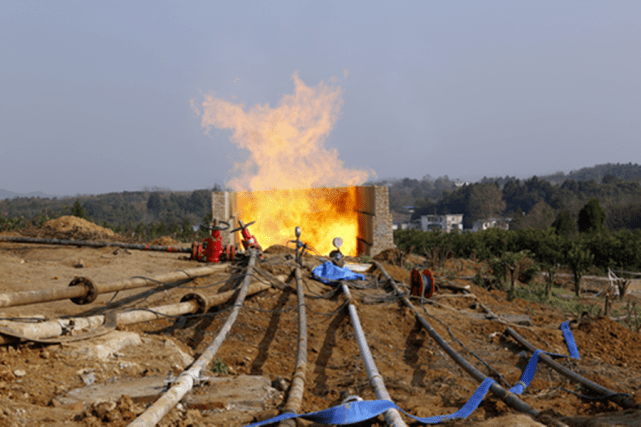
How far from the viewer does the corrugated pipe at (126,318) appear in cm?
405

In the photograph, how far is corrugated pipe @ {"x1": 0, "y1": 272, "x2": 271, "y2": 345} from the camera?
405 centimetres

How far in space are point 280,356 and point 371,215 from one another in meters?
12.9

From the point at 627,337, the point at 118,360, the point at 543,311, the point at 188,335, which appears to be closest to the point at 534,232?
the point at 543,311

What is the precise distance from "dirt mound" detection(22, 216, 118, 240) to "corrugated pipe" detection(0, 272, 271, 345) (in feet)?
33.7

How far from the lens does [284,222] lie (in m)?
21.0

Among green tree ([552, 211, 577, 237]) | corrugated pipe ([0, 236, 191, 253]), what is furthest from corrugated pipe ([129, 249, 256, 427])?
green tree ([552, 211, 577, 237])

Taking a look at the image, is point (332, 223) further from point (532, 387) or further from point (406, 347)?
point (532, 387)

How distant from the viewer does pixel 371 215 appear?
18297mm

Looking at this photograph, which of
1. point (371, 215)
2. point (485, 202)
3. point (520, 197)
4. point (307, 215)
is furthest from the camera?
point (520, 197)

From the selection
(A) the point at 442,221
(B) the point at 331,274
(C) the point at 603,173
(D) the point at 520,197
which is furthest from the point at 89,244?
(C) the point at 603,173

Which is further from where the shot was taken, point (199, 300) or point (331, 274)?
point (331, 274)

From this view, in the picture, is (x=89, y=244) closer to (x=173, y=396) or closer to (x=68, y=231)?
(x=68, y=231)

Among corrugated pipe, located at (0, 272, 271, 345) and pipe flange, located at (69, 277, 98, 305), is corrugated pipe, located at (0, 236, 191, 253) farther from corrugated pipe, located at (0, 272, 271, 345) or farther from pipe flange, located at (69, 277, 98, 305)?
pipe flange, located at (69, 277, 98, 305)

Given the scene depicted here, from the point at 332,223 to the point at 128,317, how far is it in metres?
16.5
